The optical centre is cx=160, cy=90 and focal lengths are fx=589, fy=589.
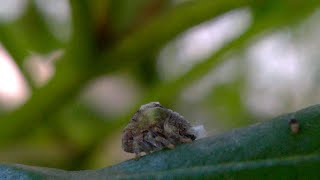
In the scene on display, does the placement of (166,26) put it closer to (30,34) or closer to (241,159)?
(30,34)

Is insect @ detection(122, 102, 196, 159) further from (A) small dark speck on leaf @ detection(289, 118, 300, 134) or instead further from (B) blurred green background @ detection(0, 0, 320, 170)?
(B) blurred green background @ detection(0, 0, 320, 170)

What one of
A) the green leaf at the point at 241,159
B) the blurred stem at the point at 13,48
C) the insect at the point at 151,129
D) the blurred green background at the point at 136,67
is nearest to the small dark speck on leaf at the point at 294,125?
the green leaf at the point at 241,159

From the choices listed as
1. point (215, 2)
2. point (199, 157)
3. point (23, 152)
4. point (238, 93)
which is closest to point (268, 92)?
point (238, 93)

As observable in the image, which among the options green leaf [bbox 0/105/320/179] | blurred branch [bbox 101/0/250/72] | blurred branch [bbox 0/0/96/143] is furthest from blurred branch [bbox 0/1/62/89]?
green leaf [bbox 0/105/320/179]

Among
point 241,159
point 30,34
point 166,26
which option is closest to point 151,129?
point 241,159

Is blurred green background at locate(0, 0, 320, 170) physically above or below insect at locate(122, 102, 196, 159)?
above

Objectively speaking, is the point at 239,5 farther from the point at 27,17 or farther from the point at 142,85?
the point at 27,17
